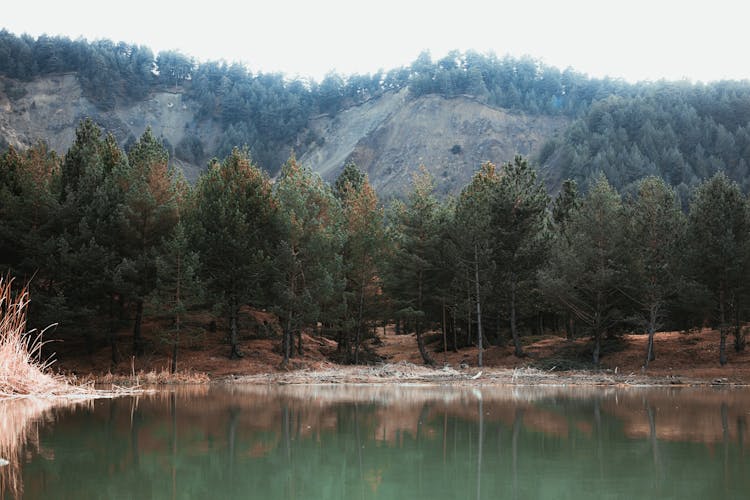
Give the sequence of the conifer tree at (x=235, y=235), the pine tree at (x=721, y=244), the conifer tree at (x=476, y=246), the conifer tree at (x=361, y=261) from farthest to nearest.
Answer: the conifer tree at (x=361, y=261)
the conifer tree at (x=476, y=246)
the conifer tree at (x=235, y=235)
the pine tree at (x=721, y=244)

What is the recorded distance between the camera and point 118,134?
5512 inches

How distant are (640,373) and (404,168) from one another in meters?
91.2

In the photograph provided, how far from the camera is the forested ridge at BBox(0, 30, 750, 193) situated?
9719 cm

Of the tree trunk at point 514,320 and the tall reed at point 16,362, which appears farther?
the tree trunk at point 514,320

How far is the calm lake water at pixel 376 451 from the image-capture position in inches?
263

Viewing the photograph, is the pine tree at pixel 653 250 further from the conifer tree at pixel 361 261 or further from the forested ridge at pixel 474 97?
the forested ridge at pixel 474 97

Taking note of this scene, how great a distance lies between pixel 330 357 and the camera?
40344mm

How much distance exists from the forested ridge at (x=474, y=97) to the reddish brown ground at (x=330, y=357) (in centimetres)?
5161

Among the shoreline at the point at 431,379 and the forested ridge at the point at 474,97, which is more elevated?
the forested ridge at the point at 474,97

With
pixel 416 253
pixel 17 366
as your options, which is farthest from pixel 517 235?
pixel 17 366

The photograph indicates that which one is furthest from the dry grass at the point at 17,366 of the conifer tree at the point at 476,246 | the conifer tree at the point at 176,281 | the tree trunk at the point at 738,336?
the tree trunk at the point at 738,336

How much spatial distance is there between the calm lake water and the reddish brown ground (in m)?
15.6

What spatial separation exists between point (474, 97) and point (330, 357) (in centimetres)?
10426

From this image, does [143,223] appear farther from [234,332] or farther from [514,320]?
[514,320]
